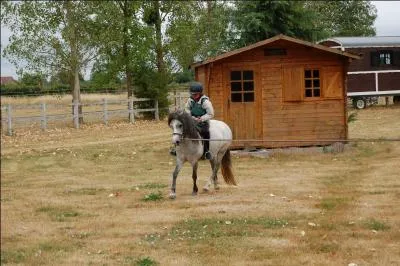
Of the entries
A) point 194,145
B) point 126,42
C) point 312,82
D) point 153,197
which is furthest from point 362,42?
point 153,197

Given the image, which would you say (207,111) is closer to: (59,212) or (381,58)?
(59,212)

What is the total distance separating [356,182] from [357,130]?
1114 centimetres

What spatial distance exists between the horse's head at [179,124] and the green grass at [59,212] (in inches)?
78.7

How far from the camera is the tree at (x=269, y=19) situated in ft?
97.3

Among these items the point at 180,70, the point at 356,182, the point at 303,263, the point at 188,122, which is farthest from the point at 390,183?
the point at 180,70

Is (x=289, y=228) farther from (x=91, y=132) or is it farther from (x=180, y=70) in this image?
(x=180, y=70)

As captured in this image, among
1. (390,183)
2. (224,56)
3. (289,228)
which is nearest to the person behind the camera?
(289,228)

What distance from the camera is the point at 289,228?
8375 millimetres

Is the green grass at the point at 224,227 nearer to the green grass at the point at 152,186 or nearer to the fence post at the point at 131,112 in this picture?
the green grass at the point at 152,186

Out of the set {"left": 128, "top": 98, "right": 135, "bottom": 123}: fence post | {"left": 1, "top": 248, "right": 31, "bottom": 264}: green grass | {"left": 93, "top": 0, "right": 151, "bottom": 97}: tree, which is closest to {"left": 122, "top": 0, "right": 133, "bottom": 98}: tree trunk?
{"left": 93, "top": 0, "right": 151, "bottom": 97}: tree

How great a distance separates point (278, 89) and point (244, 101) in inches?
39.0

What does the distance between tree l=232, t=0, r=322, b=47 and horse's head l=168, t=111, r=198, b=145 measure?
1935 centimetres

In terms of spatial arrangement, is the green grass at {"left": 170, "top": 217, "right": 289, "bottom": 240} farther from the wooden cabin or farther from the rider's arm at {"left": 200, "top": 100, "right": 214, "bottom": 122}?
the wooden cabin

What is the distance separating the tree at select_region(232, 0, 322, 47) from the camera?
29672mm
